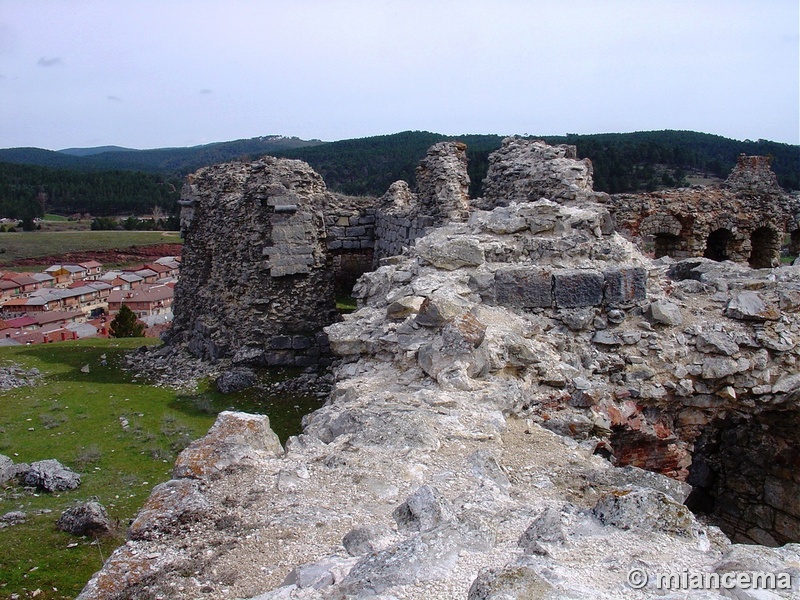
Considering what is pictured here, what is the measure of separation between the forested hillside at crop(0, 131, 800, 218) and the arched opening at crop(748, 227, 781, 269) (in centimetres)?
1708

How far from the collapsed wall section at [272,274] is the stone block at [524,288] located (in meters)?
7.73

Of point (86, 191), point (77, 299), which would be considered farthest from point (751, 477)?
point (86, 191)

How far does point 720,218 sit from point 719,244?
146 centimetres

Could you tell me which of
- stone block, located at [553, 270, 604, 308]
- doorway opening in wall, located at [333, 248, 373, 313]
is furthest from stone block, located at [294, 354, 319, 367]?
stone block, located at [553, 270, 604, 308]

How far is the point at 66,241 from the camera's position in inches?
2512

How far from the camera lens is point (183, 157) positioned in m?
149

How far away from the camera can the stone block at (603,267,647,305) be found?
18.8 ft

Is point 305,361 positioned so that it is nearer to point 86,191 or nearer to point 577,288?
point 577,288

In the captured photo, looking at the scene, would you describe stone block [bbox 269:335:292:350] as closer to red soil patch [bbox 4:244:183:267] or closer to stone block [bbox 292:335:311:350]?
stone block [bbox 292:335:311:350]

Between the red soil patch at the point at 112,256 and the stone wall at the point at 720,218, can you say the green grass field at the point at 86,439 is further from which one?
the red soil patch at the point at 112,256

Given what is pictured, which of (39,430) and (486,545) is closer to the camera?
(486,545)

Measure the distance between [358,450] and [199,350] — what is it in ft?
37.1

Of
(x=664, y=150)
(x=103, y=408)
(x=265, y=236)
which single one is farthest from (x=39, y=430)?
(x=664, y=150)

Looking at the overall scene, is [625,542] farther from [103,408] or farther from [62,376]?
[62,376]
